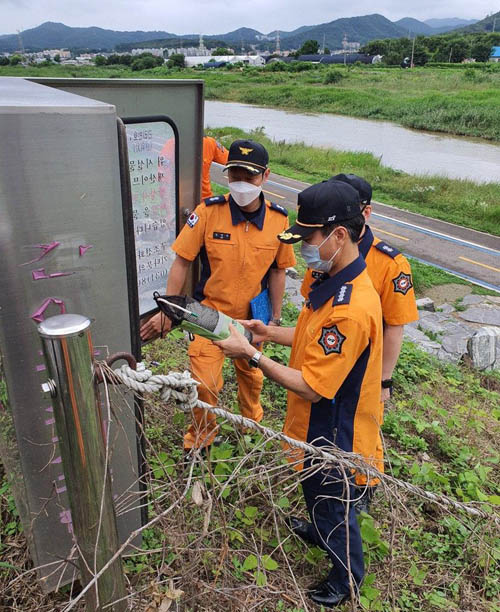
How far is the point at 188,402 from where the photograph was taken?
1251 millimetres

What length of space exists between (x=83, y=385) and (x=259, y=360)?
1030 millimetres

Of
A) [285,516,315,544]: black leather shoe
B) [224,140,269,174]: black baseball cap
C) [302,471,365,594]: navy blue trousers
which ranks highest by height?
[224,140,269,174]: black baseball cap

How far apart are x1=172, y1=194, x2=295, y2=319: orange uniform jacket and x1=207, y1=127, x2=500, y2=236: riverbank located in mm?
9256

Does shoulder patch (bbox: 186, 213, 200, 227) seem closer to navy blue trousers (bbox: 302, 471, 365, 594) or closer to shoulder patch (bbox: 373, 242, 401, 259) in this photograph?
shoulder patch (bbox: 373, 242, 401, 259)

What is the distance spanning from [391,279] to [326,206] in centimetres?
87

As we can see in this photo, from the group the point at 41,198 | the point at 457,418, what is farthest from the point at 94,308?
the point at 457,418

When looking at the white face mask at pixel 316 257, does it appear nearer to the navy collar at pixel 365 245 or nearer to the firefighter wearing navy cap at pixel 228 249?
the navy collar at pixel 365 245

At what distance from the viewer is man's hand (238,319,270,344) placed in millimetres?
2424

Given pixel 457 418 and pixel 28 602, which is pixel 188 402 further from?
pixel 457 418

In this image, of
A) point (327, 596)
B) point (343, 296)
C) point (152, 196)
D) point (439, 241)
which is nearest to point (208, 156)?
point (152, 196)

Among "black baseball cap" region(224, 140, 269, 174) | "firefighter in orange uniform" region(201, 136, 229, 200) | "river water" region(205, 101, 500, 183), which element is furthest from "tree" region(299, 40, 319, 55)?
"black baseball cap" region(224, 140, 269, 174)

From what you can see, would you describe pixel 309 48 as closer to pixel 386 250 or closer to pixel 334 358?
pixel 386 250

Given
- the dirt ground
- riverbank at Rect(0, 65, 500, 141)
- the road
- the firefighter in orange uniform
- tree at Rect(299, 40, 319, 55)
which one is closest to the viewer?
the firefighter in orange uniform

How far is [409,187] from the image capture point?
13.7 m
